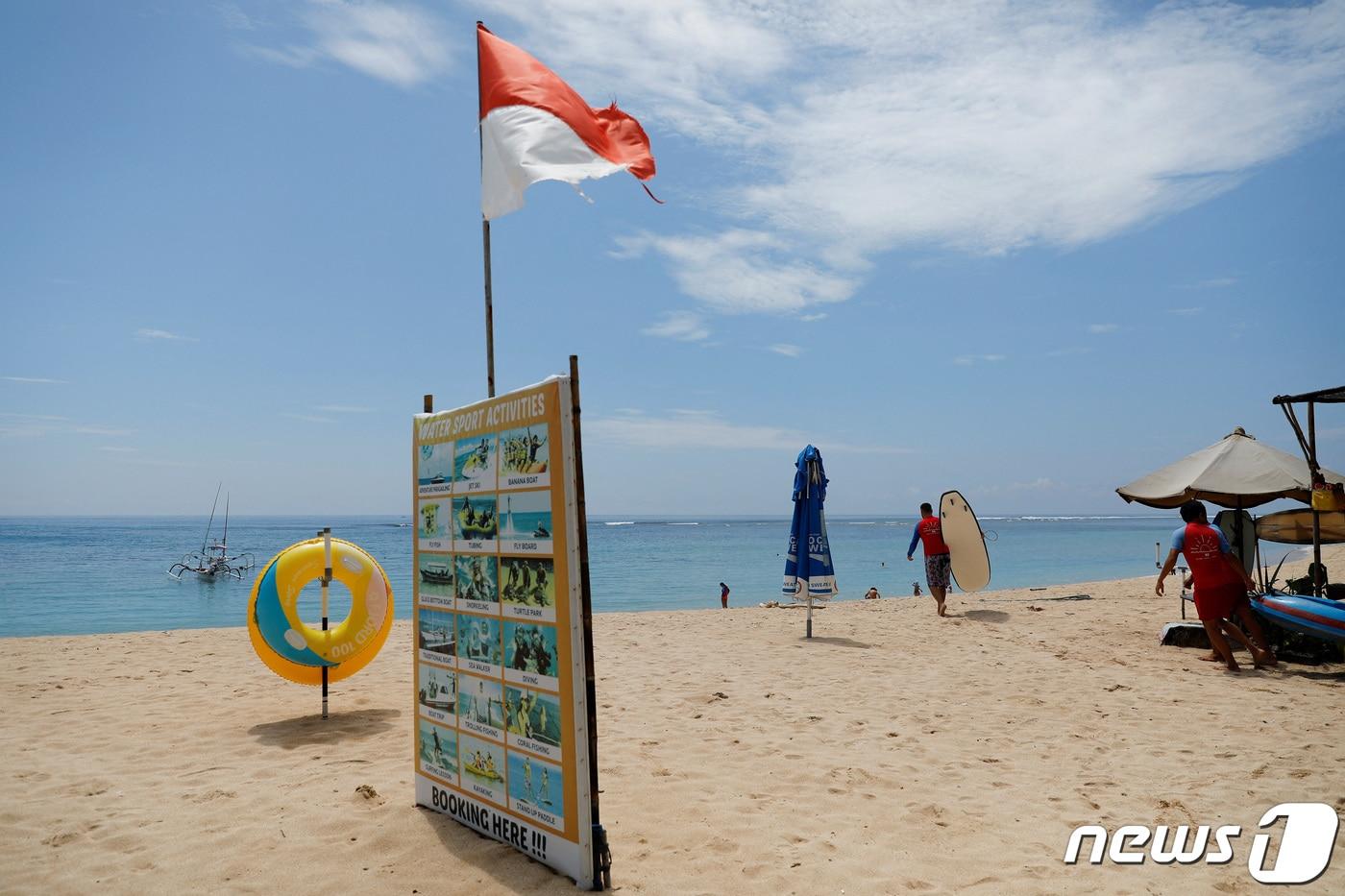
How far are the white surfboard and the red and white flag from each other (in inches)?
403

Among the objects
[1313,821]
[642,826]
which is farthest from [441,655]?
[1313,821]

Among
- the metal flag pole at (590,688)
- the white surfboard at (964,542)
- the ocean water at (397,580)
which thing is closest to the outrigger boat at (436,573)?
the metal flag pole at (590,688)

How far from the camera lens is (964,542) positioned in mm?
13688

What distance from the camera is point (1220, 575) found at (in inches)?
312

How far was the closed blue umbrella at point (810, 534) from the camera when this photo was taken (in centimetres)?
1049

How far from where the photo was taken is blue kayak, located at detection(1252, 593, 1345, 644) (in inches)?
301

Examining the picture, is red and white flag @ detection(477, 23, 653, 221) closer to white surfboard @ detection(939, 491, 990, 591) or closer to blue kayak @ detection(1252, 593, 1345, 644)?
blue kayak @ detection(1252, 593, 1345, 644)

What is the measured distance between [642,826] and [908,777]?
5.54ft

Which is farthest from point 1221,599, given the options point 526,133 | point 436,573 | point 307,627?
point 307,627

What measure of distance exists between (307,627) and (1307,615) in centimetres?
878

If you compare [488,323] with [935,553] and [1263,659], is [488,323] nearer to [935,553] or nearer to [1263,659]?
[1263,659]

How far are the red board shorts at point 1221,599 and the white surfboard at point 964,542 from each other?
532 cm

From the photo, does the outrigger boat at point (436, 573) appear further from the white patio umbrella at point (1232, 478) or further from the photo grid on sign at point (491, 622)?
the white patio umbrella at point (1232, 478)

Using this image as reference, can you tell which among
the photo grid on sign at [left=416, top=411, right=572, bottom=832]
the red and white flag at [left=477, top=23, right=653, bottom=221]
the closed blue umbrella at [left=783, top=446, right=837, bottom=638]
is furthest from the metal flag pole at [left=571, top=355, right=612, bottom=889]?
the closed blue umbrella at [left=783, top=446, right=837, bottom=638]
